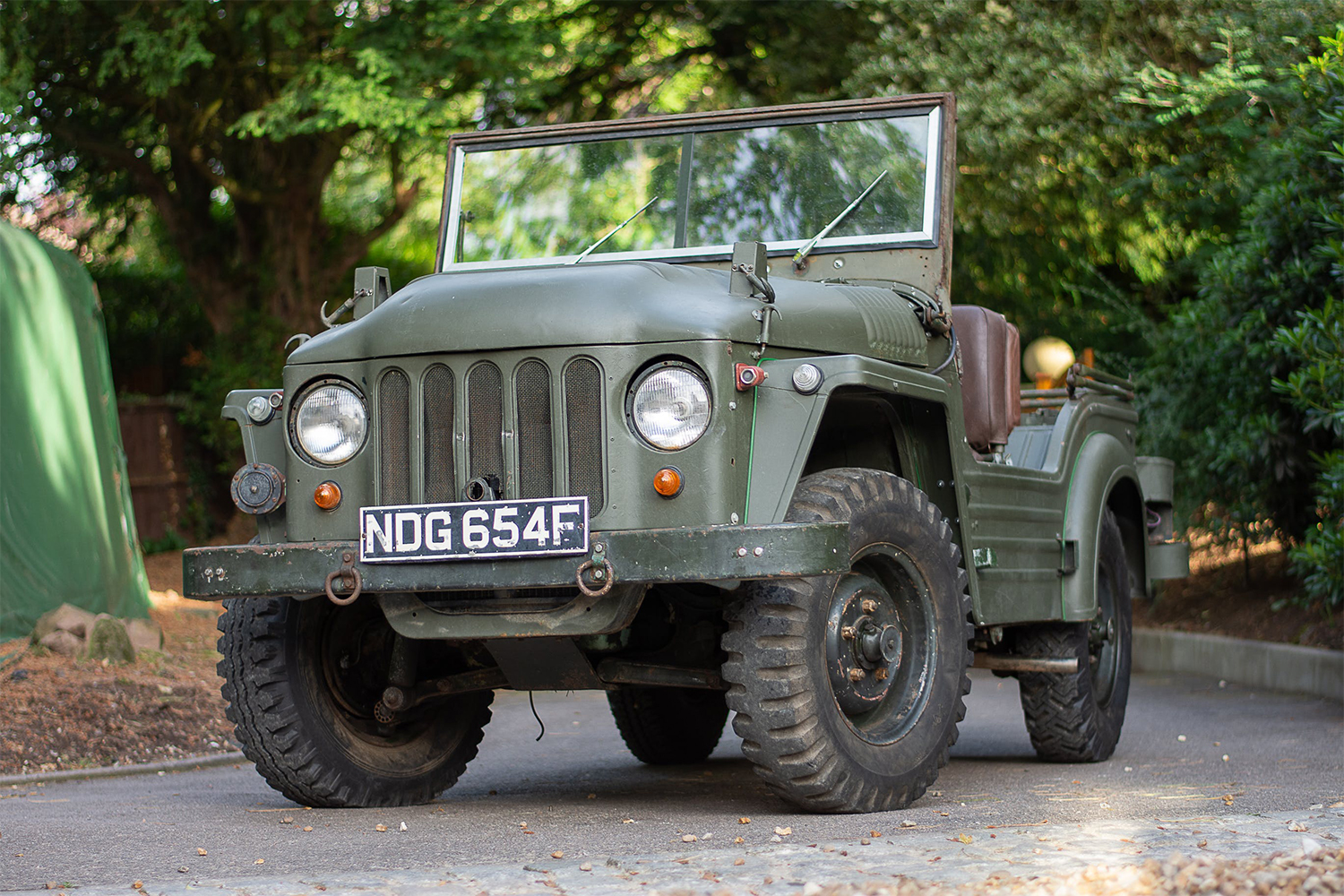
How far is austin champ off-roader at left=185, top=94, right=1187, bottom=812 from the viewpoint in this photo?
5.15 metres

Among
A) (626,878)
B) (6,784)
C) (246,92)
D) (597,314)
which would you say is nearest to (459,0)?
(246,92)

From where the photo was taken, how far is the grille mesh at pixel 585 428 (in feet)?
17.1

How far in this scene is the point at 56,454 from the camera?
11.4 metres

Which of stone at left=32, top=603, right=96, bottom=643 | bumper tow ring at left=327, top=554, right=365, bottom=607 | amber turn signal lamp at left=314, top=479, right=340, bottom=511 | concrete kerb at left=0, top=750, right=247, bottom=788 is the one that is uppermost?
amber turn signal lamp at left=314, top=479, right=340, bottom=511

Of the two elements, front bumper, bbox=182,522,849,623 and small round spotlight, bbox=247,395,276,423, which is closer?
front bumper, bbox=182,522,849,623

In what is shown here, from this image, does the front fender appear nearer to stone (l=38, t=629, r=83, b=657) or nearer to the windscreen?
the windscreen

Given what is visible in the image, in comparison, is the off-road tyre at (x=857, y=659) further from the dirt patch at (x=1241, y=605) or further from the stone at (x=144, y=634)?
the dirt patch at (x=1241, y=605)

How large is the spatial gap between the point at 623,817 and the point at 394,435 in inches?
61.8

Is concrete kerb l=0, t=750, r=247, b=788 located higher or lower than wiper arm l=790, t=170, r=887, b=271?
lower

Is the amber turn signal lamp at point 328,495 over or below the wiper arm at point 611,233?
below

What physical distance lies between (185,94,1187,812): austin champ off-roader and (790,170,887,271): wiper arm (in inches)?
0.7

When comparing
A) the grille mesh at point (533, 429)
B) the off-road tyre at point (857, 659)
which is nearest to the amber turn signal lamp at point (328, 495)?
the grille mesh at point (533, 429)

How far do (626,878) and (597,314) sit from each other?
1.85 metres

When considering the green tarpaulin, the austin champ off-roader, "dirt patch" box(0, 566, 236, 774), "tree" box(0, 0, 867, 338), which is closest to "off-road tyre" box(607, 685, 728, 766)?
the austin champ off-roader
